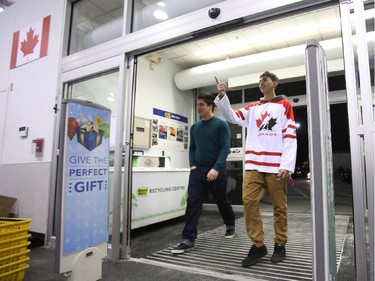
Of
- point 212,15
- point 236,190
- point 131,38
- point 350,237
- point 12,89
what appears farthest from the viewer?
point 236,190

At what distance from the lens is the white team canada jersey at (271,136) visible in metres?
2.02

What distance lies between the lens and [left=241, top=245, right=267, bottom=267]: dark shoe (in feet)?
6.81

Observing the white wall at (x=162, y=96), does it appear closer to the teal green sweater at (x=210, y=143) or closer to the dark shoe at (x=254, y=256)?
the teal green sweater at (x=210, y=143)

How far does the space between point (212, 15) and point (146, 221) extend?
93.5 inches

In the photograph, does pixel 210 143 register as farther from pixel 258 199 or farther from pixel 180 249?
pixel 180 249

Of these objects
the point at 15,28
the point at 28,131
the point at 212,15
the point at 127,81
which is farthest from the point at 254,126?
the point at 15,28

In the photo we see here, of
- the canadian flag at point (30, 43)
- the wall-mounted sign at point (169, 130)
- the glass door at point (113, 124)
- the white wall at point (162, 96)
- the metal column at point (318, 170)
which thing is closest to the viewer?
the metal column at point (318, 170)

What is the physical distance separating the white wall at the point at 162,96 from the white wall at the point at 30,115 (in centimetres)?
163

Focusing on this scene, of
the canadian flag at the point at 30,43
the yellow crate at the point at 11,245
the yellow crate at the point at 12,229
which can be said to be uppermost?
the canadian flag at the point at 30,43

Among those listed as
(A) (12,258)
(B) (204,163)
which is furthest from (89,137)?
(B) (204,163)

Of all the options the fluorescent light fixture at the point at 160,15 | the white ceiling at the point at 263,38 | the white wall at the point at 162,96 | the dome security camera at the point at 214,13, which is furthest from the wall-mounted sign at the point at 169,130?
the dome security camera at the point at 214,13

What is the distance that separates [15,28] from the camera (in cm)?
381

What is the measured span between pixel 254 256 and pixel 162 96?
374 centimetres

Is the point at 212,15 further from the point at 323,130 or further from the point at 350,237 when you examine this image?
the point at 350,237
